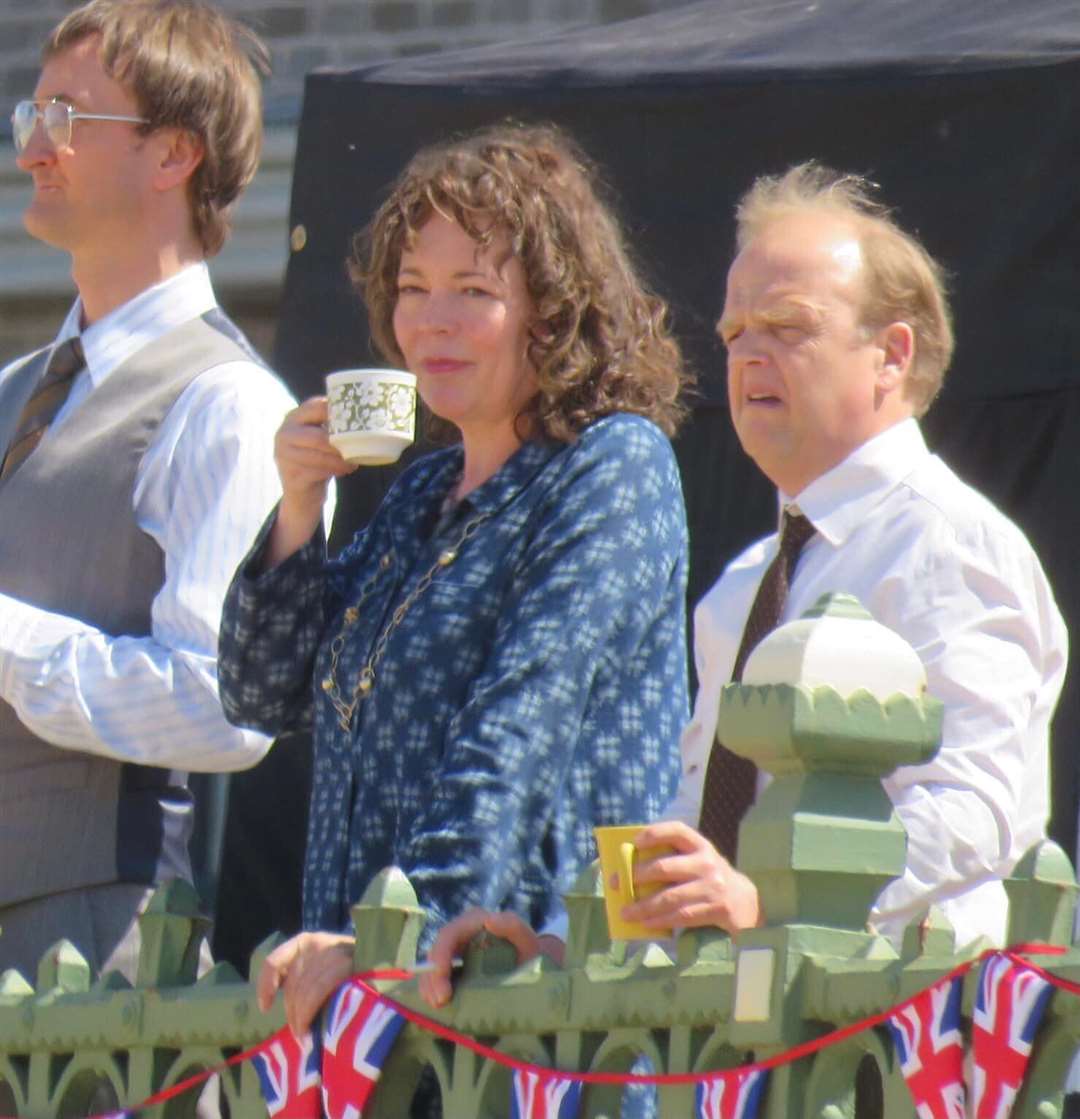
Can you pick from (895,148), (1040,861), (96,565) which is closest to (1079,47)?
(895,148)

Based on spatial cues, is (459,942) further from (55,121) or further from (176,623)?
(55,121)

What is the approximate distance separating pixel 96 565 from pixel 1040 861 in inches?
63.7

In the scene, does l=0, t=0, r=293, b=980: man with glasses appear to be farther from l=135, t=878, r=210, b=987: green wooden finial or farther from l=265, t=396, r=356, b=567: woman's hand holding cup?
l=135, t=878, r=210, b=987: green wooden finial

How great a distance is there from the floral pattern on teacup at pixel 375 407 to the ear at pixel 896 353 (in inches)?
20.5

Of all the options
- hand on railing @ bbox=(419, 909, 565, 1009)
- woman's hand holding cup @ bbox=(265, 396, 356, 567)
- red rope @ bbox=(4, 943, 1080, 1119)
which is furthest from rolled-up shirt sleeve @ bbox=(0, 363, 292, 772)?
hand on railing @ bbox=(419, 909, 565, 1009)

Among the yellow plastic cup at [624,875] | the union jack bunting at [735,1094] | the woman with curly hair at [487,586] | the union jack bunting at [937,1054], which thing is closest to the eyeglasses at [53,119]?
the woman with curly hair at [487,586]

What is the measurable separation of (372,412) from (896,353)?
58cm

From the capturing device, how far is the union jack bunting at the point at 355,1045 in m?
2.35

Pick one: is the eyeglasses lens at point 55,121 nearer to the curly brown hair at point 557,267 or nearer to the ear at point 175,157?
the ear at point 175,157

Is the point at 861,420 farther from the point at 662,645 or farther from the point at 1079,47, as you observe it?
the point at 1079,47

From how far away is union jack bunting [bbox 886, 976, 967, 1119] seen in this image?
75.4 inches

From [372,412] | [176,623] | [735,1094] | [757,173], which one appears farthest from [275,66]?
[735,1094]

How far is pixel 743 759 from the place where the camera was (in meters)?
2.66

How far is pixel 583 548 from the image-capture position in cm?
266
